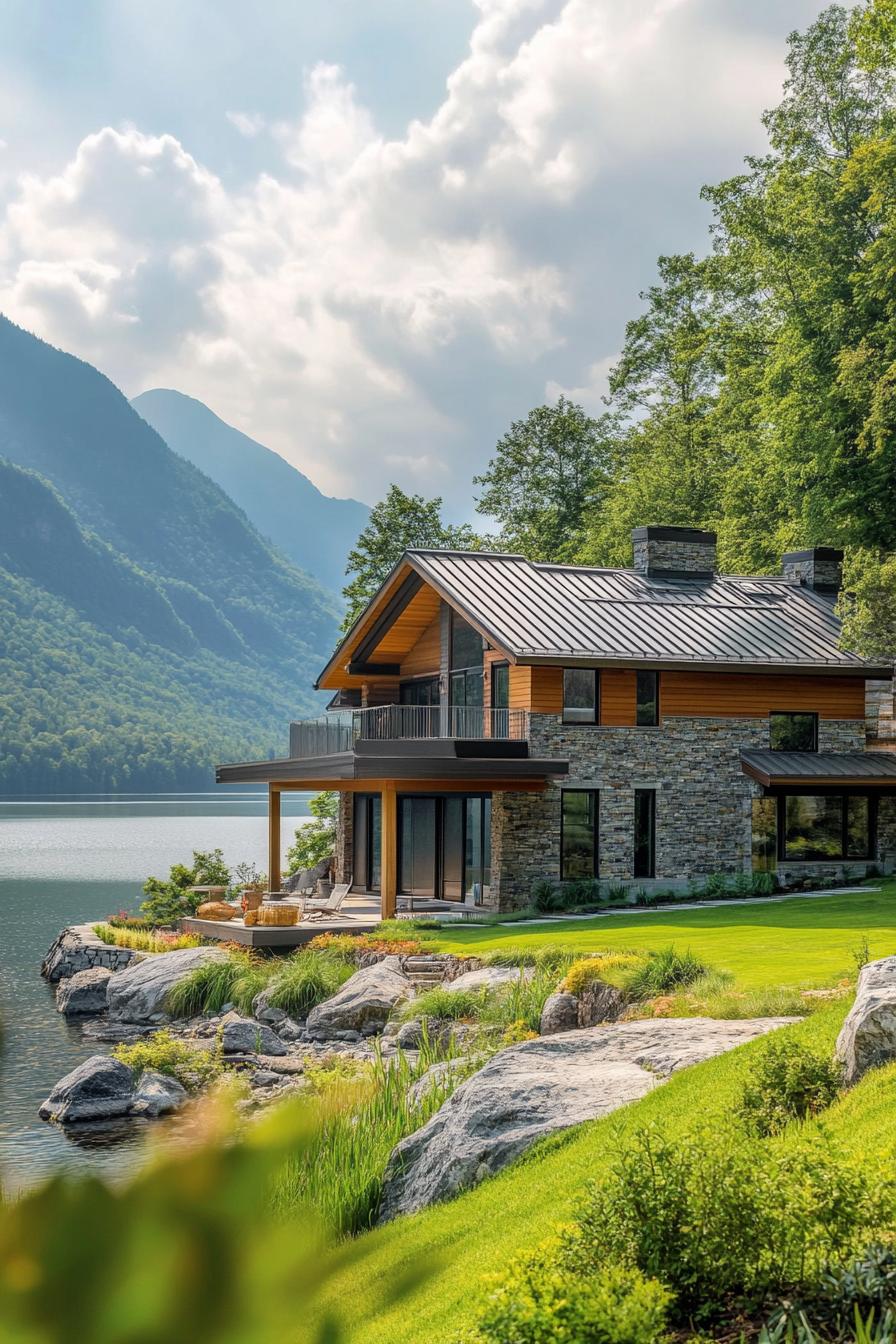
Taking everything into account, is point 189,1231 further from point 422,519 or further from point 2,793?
point 2,793

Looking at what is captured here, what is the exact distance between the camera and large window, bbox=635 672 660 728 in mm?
28688

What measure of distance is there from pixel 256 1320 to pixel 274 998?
71.2 ft

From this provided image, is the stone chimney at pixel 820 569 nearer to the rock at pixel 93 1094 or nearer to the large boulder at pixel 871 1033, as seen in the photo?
the rock at pixel 93 1094

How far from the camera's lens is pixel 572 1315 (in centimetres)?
524

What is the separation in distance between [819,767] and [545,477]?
83.8 feet

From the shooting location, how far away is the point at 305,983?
22094 mm

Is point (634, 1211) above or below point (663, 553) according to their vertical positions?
below

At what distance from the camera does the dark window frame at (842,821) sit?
96.9 feet

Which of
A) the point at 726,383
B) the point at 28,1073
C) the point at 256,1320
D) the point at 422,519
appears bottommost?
the point at 28,1073

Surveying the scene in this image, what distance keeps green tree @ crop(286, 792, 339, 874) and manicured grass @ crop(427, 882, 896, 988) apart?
18.1 meters

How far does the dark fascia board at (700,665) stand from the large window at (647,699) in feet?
1.33

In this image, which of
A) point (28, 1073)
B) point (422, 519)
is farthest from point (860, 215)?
point (28, 1073)

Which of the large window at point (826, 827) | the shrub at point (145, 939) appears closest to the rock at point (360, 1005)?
the shrub at point (145, 939)

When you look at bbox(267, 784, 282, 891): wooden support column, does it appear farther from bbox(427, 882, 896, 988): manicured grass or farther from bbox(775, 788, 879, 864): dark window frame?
bbox(775, 788, 879, 864): dark window frame
